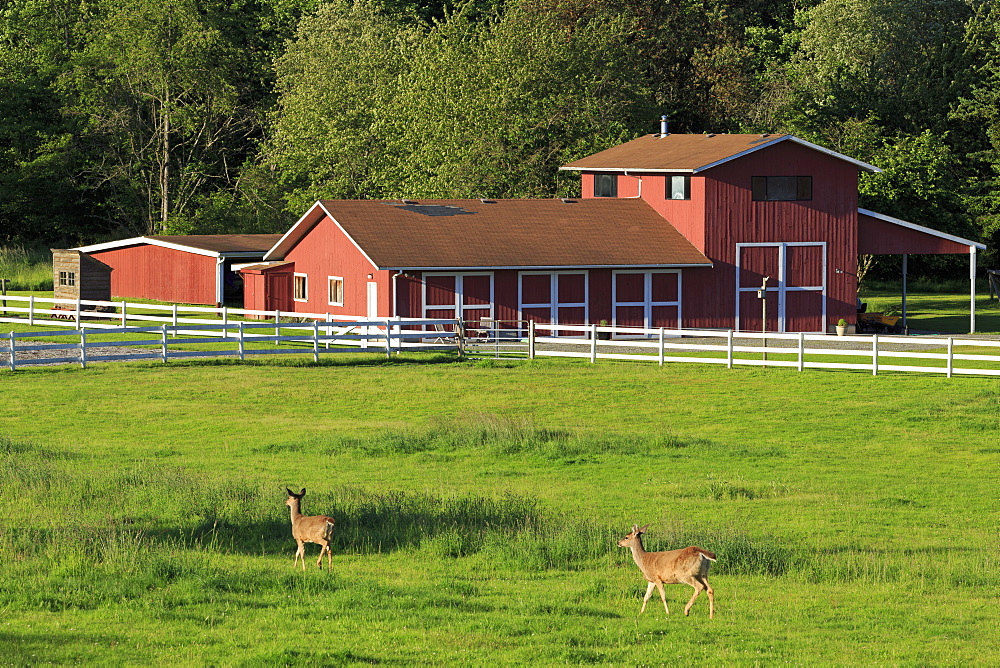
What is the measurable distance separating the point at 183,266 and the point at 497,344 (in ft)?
70.1

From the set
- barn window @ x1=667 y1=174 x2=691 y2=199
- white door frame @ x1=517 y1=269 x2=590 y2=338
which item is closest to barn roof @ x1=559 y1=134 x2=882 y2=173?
barn window @ x1=667 y1=174 x2=691 y2=199

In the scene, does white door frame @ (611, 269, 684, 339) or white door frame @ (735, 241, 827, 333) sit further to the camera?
white door frame @ (735, 241, 827, 333)

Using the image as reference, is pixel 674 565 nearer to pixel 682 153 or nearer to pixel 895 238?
pixel 682 153

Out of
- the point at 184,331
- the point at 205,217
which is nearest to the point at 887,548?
the point at 184,331

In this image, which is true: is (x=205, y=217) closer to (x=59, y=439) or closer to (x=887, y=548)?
(x=59, y=439)

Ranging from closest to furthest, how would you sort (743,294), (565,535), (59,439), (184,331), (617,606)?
Result: (617,606) < (565,535) < (59,439) < (184,331) < (743,294)

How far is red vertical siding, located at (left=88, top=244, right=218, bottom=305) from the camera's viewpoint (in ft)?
186

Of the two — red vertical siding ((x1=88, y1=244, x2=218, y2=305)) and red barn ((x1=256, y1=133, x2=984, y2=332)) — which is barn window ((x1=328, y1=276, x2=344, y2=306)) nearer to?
red barn ((x1=256, y1=133, x2=984, y2=332))

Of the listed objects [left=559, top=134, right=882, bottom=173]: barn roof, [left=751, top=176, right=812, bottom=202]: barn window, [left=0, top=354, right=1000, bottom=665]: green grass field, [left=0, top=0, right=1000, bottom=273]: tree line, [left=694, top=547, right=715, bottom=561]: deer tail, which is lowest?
[left=0, top=354, right=1000, bottom=665]: green grass field

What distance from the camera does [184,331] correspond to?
40312 mm

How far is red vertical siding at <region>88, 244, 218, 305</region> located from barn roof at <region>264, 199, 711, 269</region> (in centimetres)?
680

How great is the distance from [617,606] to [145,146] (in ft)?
227

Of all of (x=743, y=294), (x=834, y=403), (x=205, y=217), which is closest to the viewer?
(x=834, y=403)

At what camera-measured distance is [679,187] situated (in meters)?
49.1
